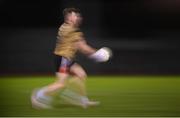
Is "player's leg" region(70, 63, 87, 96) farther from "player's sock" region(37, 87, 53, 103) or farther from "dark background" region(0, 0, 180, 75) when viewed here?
"dark background" region(0, 0, 180, 75)

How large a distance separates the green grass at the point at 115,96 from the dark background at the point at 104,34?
193 centimetres

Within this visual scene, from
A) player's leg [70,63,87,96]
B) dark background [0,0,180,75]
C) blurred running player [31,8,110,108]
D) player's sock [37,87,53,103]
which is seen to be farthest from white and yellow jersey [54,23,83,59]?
dark background [0,0,180,75]

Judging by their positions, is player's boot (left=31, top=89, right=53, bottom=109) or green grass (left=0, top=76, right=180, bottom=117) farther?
player's boot (left=31, top=89, right=53, bottom=109)

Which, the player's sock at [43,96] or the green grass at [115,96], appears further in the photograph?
the player's sock at [43,96]

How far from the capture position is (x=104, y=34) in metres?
19.8

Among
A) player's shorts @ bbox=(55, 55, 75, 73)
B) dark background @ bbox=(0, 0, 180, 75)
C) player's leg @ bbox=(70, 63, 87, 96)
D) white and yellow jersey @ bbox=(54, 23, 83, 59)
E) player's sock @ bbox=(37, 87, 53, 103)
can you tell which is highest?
white and yellow jersey @ bbox=(54, 23, 83, 59)

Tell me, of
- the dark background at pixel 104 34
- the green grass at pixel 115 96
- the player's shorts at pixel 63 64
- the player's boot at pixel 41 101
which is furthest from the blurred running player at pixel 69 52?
the dark background at pixel 104 34

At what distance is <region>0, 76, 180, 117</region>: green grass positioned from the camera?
8000 millimetres

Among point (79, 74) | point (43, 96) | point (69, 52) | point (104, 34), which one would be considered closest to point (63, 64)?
point (69, 52)

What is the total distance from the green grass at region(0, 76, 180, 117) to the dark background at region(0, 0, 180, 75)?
75.8 inches

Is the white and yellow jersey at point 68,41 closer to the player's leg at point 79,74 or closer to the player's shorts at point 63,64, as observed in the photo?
the player's shorts at point 63,64

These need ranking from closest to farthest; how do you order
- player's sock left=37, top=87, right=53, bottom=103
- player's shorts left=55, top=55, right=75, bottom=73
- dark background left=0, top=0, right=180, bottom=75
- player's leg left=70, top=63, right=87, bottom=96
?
player's shorts left=55, top=55, right=75, bottom=73, player's leg left=70, top=63, right=87, bottom=96, player's sock left=37, top=87, right=53, bottom=103, dark background left=0, top=0, right=180, bottom=75

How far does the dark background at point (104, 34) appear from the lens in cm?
1592

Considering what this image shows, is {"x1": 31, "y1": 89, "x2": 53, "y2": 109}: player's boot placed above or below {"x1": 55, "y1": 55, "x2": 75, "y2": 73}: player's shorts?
below
